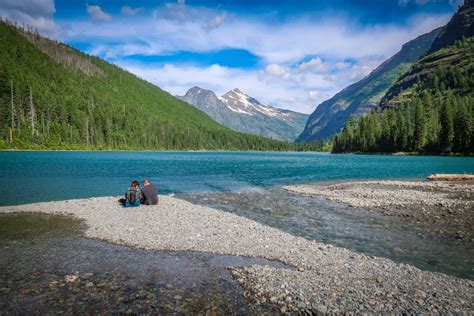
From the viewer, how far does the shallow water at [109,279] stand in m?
10.9

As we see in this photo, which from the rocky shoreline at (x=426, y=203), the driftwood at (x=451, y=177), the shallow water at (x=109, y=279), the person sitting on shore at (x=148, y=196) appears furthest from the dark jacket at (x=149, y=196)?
the driftwood at (x=451, y=177)

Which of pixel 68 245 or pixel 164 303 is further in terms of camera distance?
pixel 68 245

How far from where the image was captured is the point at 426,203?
31.4m

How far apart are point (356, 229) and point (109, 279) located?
17.3m

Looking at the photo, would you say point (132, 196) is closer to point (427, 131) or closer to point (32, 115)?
point (427, 131)

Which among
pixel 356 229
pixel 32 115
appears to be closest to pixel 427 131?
pixel 356 229

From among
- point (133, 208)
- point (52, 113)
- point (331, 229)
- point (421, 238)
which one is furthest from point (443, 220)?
point (52, 113)

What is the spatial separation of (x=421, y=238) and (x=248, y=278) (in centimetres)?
1363

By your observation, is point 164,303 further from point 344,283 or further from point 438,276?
point 438,276

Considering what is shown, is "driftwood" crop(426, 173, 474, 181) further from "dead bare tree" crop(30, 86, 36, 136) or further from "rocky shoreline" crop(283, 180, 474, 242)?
"dead bare tree" crop(30, 86, 36, 136)

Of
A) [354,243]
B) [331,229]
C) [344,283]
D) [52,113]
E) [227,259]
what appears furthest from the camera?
[52,113]

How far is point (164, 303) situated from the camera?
11.2 meters

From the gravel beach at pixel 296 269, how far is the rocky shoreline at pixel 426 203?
9568 mm

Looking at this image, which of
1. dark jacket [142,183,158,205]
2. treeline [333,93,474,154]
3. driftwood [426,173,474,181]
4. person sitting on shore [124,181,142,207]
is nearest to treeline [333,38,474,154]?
treeline [333,93,474,154]
